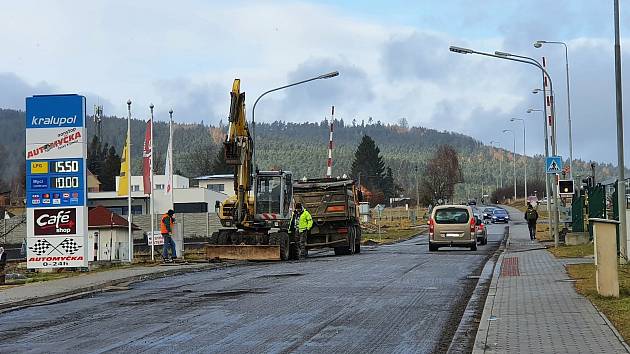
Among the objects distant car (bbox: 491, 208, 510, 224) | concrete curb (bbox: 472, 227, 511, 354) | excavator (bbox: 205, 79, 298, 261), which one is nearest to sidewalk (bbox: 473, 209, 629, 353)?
concrete curb (bbox: 472, 227, 511, 354)

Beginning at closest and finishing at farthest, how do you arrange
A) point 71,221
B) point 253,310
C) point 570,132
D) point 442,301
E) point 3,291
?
point 253,310 → point 442,301 → point 3,291 → point 71,221 → point 570,132

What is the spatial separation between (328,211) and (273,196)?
3.53m

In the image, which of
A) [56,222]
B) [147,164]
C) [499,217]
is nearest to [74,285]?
[56,222]

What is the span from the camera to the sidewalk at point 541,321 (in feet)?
32.5

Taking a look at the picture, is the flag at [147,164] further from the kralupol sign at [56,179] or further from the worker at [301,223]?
the kralupol sign at [56,179]

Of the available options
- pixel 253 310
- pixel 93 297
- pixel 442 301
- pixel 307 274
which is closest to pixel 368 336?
pixel 253 310

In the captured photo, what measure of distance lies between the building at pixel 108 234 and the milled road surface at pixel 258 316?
24.4 m

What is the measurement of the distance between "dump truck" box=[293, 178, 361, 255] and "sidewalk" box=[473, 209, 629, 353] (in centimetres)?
1506

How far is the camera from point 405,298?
52.1ft

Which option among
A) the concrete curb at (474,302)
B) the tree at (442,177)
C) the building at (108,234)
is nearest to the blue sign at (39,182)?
the concrete curb at (474,302)

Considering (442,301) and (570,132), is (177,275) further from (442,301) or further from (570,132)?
(570,132)

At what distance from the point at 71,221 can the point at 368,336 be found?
612 inches

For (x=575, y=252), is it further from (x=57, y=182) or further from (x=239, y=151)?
(x=57, y=182)

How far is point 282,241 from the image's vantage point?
96.0ft
